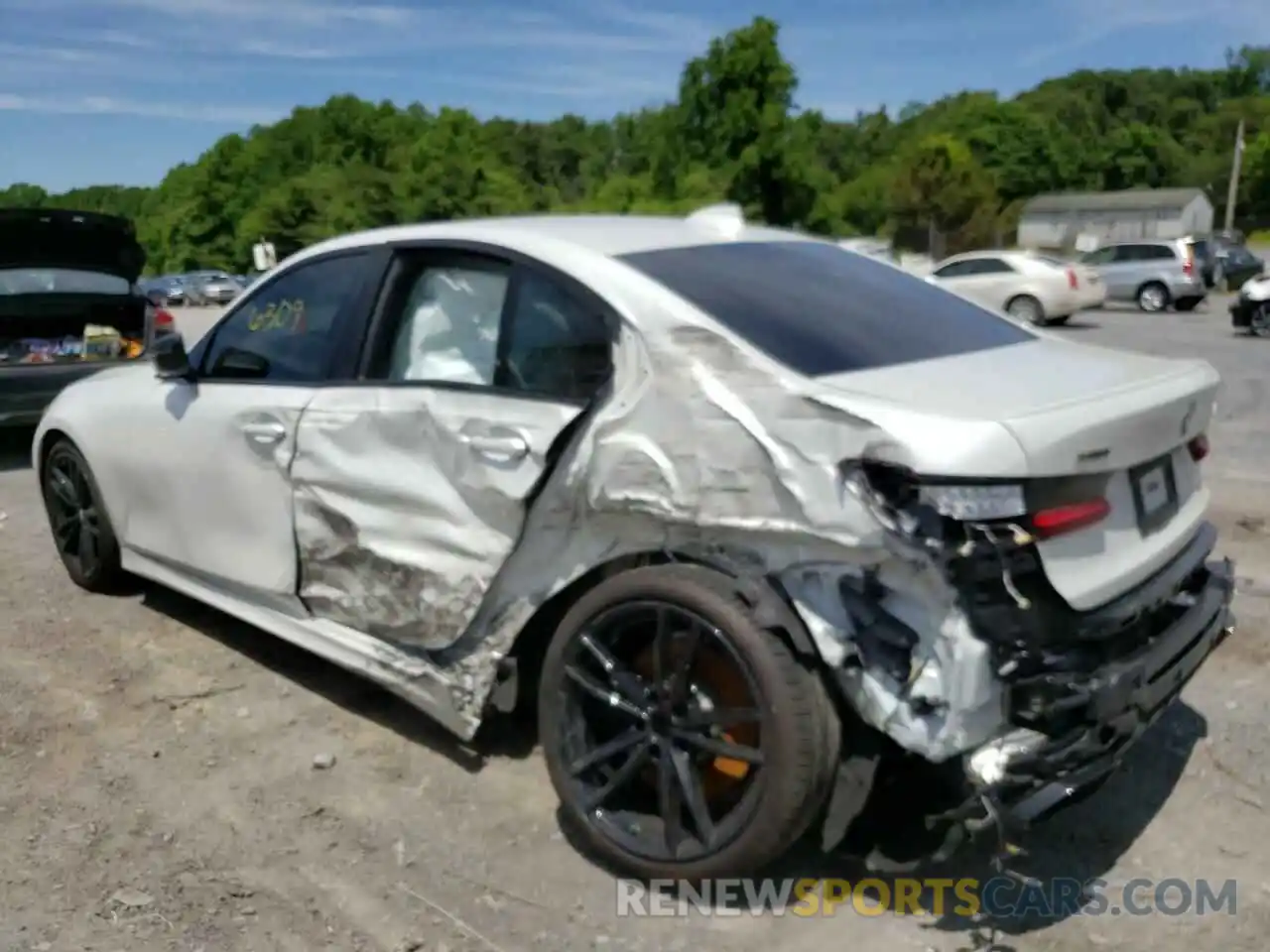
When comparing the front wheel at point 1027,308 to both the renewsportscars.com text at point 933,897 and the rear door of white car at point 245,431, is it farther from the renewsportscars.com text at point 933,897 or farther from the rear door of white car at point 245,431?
the renewsportscars.com text at point 933,897

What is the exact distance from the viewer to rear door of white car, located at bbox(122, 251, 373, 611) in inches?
158

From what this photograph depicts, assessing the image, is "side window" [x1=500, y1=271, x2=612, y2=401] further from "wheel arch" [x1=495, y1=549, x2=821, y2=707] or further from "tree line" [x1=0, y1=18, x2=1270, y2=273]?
"tree line" [x1=0, y1=18, x2=1270, y2=273]

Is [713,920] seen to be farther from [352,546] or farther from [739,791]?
[352,546]

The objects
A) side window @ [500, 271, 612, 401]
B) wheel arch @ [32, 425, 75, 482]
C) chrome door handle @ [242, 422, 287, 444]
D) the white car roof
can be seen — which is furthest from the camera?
wheel arch @ [32, 425, 75, 482]

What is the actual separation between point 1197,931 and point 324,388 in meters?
2.91

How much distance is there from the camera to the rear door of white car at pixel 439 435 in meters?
3.32

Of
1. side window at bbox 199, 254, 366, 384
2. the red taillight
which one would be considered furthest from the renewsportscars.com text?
side window at bbox 199, 254, 366, 384

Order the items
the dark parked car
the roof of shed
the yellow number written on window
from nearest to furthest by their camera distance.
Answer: the yellow number written on window → the dark parked car → the roof of shed

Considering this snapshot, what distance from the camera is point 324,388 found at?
3.90 metres

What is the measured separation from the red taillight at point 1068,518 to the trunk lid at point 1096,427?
2cm

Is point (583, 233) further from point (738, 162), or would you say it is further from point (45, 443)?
point (738, 162)

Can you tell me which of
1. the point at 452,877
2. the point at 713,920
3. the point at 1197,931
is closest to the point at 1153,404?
the point at 1197,931

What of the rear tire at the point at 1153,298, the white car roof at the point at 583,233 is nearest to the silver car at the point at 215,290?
the rear tire at the point at 1153,298

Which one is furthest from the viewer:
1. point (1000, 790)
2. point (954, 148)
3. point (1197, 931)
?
point (954, 148)
